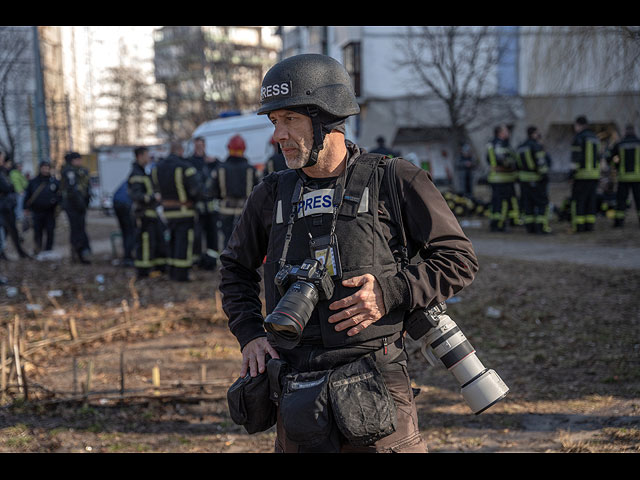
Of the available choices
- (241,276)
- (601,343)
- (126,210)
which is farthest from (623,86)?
(126,210)

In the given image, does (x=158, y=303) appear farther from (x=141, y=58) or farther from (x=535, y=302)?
(x=141, y=58)

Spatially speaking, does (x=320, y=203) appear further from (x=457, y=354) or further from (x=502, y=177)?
(x=502, y=177)

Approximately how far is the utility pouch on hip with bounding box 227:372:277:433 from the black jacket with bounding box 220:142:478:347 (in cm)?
20

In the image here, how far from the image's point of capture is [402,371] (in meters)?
2.83

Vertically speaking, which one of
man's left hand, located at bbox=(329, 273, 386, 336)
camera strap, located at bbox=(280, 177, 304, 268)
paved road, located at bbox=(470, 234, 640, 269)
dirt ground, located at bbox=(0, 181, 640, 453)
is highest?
camera strap, located at bbox=(280, 177, 304, 268)

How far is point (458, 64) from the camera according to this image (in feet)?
81.4

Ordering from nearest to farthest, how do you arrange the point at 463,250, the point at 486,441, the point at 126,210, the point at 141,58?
the point at 463,250 → the point at 486,441 → the point at 126,210 → the point at 141,58

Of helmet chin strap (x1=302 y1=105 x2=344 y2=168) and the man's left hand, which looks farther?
helmet chin strap (x1=302 y1=105 x2=344 y2=168)

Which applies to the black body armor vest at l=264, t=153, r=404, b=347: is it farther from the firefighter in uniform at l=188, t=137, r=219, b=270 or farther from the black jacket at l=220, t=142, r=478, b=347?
the firefighter in uniform at l=188, t=137, r=219, b=270

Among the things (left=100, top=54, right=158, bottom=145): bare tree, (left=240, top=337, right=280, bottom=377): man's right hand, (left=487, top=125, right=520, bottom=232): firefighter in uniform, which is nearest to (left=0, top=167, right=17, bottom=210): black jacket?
(left=487, top=125, right=520, bottom=232): firefighter in uniform

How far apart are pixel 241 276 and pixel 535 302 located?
20.8ft

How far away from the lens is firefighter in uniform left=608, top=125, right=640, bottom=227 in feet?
47.1

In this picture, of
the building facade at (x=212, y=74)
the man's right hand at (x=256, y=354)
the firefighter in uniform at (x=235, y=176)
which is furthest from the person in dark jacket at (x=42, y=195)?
the building facade at (x=212, y=74)
